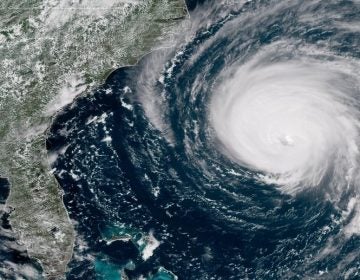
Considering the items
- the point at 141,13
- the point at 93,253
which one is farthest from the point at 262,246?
the point at 141,13

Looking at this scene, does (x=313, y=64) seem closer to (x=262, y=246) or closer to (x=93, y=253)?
(x=262, y=246)

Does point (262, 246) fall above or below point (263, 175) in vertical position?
below

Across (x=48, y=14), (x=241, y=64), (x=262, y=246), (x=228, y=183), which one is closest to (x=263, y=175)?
(x=228, y=183)

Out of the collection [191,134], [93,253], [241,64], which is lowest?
[93,253]
